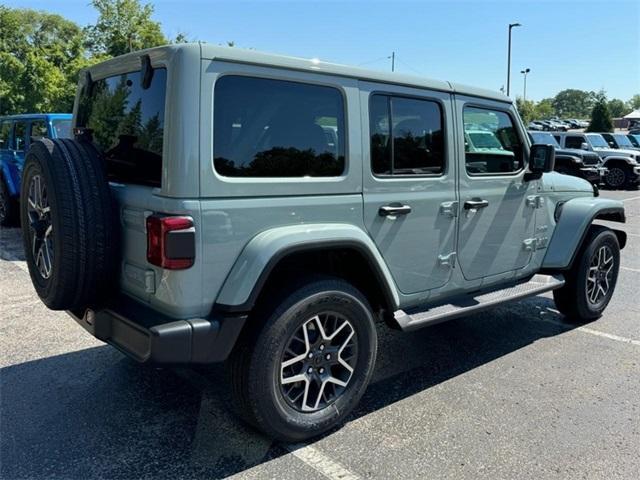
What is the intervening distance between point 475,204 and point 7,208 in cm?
828

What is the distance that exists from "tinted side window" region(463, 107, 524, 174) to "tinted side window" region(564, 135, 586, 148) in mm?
14254

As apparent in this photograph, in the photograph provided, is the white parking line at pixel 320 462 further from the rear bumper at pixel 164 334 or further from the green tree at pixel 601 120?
the green tree at pixel 601 120

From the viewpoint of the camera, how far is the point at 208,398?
3373mm

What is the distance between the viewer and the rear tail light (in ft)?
8.00

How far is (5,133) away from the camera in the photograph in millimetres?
9406

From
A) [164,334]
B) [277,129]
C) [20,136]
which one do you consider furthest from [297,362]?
[20,136]

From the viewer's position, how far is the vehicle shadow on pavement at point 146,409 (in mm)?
2697

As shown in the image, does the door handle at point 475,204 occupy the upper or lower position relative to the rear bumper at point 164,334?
upper

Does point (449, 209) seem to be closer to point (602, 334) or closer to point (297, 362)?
point (297, 362)

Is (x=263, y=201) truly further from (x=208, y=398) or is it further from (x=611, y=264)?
(x=611, y=264)

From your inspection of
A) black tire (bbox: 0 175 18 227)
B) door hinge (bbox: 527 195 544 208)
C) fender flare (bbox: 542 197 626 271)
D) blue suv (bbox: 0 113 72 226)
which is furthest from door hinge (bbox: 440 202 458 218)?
black tire (bbox: 0 175 18 227)

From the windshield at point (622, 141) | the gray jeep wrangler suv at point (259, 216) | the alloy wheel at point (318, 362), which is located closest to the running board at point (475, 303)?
the gray jeep wrangler suv at point (259, 216)

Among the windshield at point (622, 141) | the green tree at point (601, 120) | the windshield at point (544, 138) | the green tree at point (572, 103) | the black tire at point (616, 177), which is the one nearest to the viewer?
the windshield at point (544, 138)

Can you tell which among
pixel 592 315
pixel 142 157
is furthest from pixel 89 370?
pixel 592 315
